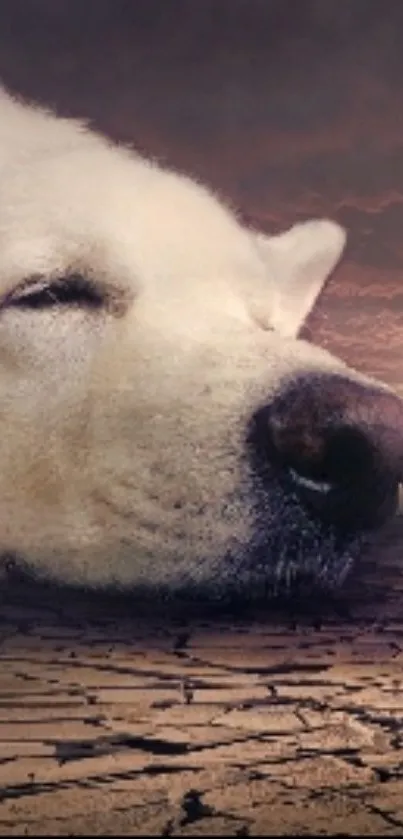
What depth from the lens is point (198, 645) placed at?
2377 millimetres

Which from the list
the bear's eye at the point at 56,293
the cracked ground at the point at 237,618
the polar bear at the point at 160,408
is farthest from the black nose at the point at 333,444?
the bear's eye at the point at 56,293

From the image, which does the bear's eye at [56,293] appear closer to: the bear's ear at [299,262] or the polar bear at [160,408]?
the polar bear at [160,408]

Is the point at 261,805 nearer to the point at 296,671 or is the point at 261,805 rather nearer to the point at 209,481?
the point at 296,671

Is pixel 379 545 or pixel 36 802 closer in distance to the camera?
pixel 36 802

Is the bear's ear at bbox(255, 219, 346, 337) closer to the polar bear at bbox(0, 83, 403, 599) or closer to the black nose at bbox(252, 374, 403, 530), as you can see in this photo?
the polar bear at bbox(0, 83, 403, 599)

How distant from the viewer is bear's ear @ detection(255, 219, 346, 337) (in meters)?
2.54

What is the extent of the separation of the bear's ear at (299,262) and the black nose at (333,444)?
230mm

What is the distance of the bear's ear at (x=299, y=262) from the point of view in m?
2.54

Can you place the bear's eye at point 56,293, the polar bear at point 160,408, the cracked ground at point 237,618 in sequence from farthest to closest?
the bear's eye at point 56,293 → the polar bear at point 160,408 → the cracked ground at point 237,618

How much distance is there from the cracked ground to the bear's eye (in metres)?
0.32

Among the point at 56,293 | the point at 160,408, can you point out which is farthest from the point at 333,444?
the point at 56,293

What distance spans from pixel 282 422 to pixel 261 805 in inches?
25.8

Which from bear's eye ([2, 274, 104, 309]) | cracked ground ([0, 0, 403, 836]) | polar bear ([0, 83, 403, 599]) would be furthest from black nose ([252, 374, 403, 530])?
bear's eye ([2, 274, 104, 309])

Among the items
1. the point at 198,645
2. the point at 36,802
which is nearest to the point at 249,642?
the point at 198,645
